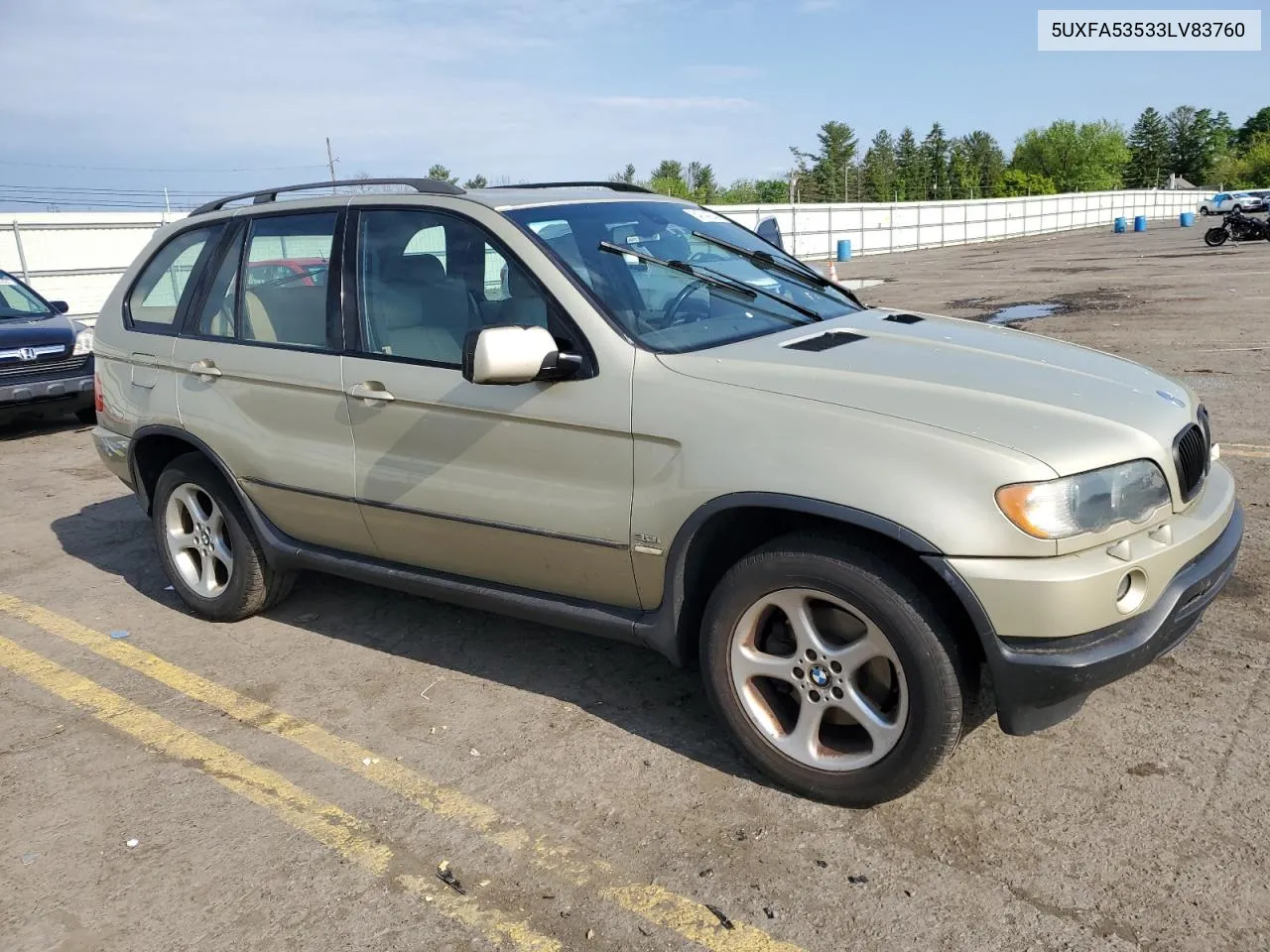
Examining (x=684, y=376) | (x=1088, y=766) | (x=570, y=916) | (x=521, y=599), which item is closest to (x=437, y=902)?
(x=570, y=916)

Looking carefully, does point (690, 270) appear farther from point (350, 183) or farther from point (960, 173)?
point (960, 173)

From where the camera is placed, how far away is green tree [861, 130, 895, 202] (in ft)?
357

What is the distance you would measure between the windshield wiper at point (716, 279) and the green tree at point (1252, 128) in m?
156

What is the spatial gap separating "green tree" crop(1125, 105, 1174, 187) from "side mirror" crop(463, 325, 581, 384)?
138432mm

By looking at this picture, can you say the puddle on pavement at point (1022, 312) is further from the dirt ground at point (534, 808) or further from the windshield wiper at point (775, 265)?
the windshield wiper at point (775, 265)

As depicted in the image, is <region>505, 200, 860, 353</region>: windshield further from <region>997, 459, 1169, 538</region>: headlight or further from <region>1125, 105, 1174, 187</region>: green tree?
<region>1125, 105, 1174, 187</region>: green tree

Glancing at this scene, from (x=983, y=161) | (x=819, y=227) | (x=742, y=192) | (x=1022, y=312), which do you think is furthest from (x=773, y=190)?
(x=1022, y=312)

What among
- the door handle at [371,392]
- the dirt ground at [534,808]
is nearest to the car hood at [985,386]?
the dirt ground at [534,808]

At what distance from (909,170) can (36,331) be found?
382ft

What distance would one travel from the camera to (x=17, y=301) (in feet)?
34.1

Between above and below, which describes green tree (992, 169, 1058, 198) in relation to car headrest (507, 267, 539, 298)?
above

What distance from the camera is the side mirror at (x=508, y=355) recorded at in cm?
309

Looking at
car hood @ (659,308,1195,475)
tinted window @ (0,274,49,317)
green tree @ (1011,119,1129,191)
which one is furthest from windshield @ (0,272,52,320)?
green tree @ (1011,119,1129,191)

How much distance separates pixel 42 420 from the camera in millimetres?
10664
